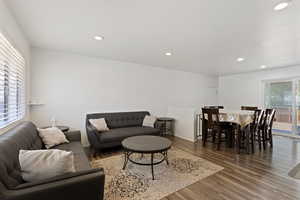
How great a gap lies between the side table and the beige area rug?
71.4 inches

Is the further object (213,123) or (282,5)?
(213,123)

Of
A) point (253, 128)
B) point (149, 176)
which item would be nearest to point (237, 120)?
point (253, 128)

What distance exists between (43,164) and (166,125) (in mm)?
4278

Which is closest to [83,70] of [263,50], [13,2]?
[13,2]

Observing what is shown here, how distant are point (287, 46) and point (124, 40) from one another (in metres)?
3.47

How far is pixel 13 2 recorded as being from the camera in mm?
1746

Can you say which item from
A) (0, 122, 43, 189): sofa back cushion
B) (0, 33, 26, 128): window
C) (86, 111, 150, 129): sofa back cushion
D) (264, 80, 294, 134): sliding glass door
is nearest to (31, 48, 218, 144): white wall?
(86, 111, 150, 129): sofa back cushion

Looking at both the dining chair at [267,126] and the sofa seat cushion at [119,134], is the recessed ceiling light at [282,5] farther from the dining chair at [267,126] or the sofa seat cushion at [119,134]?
the sofa seat cushion at [119,134]

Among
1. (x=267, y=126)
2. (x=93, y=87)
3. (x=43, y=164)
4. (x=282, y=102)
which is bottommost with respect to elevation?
(x=267, y=126)

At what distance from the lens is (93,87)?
157 inches

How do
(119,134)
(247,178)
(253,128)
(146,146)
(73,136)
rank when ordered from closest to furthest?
(247,178) → (146,146) → (73,136) → (119,134) → (253,128)

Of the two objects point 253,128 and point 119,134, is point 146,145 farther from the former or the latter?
point 253,128

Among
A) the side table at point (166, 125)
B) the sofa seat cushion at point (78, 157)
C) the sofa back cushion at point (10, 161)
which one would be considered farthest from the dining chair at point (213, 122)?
the sofa back cushion at point (10, 161)

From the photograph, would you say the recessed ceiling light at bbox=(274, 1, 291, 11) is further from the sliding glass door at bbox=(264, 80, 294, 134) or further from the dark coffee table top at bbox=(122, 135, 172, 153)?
the sliding glass door at bbox=(264, 80, 294, 134)
